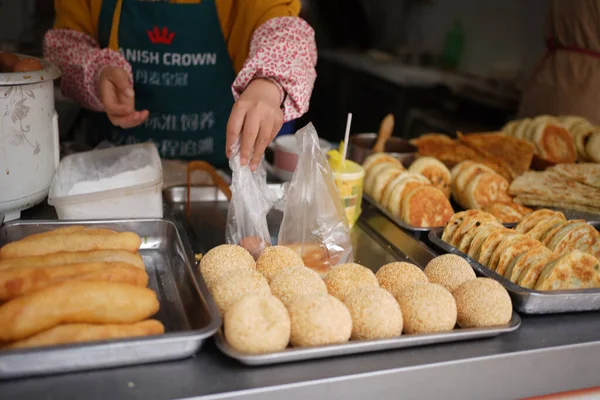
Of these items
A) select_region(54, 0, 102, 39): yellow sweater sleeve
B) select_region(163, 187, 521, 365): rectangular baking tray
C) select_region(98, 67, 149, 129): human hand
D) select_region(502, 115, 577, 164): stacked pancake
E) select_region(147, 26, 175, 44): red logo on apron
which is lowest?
select_region(163, 187, 521, 365): rectangular baking tray

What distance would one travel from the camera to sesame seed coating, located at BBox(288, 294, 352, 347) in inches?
45.2

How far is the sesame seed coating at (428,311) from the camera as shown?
1246 mm

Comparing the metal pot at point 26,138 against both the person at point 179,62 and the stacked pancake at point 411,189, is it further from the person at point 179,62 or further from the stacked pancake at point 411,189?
the stacked pancake at point 411,189

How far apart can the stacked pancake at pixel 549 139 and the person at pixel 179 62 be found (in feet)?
4.11

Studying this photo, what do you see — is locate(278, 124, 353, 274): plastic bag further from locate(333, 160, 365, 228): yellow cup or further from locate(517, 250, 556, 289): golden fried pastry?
locate(517, 250, 556, 289): golden fried pastry

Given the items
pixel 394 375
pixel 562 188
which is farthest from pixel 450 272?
pixel 562 188

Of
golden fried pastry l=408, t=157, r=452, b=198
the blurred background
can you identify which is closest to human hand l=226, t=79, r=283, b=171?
golden fried pastry l=408, t=157, r=452, b=198

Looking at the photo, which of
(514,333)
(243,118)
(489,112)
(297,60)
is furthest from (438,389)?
(489,112)

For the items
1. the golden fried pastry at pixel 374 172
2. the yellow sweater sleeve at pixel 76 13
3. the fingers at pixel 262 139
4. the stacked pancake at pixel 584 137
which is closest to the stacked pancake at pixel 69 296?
the fingers at pixel 262 139

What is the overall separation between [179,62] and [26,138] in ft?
3.52

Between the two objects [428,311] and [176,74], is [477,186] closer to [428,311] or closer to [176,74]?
[428,311]

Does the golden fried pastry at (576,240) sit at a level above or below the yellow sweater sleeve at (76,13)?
below

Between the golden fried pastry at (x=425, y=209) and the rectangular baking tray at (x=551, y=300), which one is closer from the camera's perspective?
the rectangular baking tray at (x=551, y=300)

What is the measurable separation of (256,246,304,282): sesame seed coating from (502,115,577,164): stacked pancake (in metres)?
1.70
